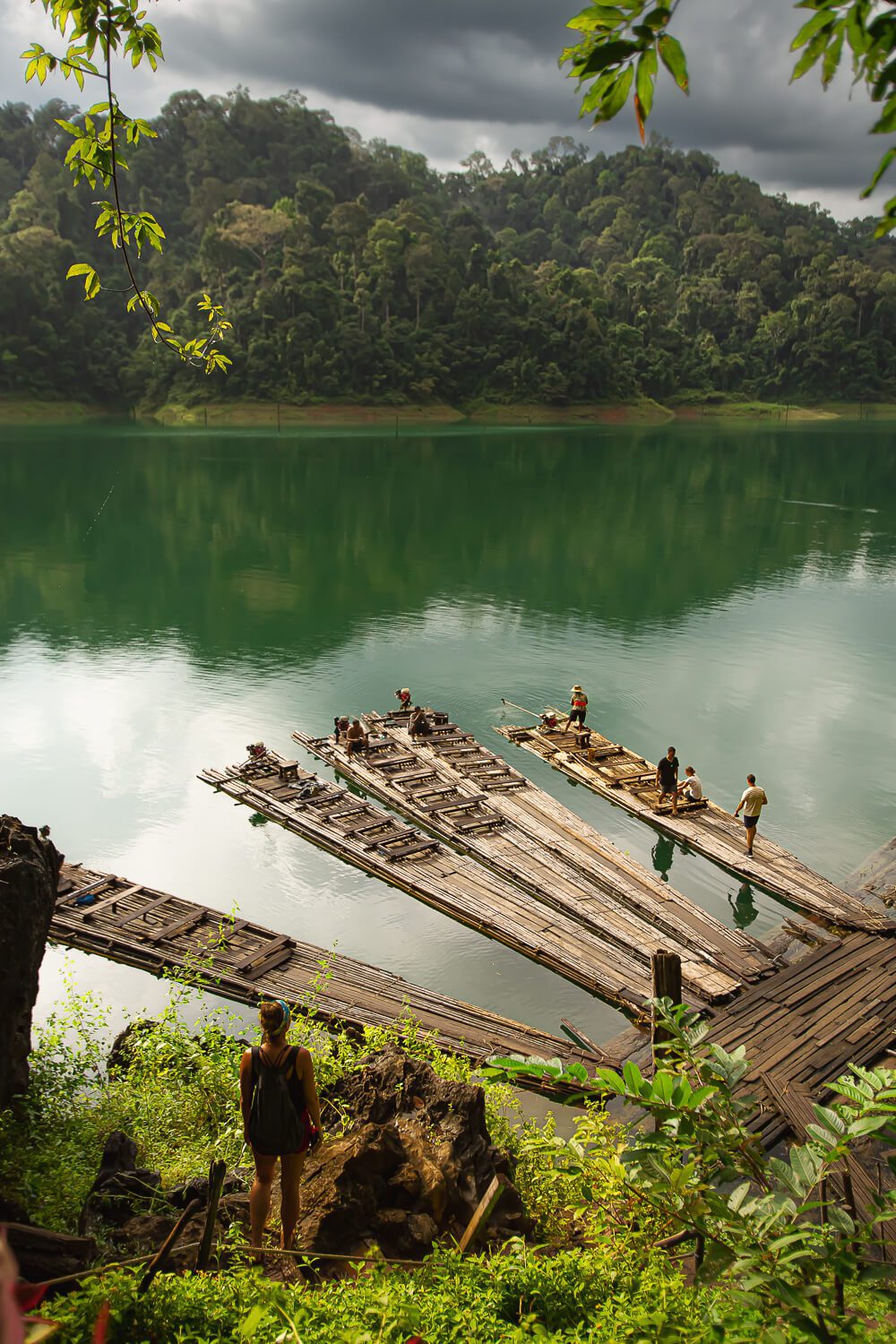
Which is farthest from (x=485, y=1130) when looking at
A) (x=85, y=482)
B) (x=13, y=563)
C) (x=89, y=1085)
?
(x=85, y=482)

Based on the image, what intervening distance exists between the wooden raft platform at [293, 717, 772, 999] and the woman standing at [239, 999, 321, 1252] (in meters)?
5.88

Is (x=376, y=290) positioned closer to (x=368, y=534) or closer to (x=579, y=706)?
(x=368, y=534)

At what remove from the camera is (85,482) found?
48000mm

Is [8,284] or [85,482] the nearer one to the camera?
[85,482]

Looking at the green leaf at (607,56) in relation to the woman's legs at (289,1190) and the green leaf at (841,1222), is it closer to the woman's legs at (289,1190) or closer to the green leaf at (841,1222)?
the green leaf at (841,1222)

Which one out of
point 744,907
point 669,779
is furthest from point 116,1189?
point 669,779

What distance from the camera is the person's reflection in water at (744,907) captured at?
12336 mm

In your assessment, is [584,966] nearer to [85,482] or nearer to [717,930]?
[717,930]

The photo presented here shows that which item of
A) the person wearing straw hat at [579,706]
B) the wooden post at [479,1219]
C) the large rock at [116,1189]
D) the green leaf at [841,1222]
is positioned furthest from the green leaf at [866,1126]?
the person wearing straw hat at [579,706]

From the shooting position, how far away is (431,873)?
12445mm

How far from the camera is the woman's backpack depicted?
16.3 ft

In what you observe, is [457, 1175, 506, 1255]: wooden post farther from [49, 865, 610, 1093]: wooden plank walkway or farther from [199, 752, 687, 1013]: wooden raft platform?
[199, 752, 687, 1013]: wooden raft platform

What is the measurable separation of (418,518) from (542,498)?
833 cm

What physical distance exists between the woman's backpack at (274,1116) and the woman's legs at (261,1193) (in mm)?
57
